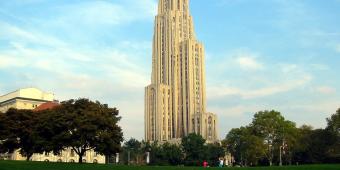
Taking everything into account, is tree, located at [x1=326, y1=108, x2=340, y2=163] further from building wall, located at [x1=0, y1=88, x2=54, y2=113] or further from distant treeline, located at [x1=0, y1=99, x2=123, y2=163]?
building wall, located at [x1=0, y1=88, x2=54, y2=113]

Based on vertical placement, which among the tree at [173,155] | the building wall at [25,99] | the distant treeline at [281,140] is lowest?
the tree at [173,155]

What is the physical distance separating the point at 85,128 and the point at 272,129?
2006 inches

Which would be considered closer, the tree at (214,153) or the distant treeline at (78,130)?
the distant treeline at (78,130)

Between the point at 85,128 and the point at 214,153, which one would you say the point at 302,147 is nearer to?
the point at 214,153

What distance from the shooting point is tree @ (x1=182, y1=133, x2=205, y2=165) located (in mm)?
129250

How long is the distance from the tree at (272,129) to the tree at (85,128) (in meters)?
43.5

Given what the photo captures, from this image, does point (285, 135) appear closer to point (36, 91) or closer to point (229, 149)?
point (229, 149)

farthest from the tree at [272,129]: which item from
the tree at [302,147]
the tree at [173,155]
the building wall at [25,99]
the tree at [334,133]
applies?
the building wall at [25,99]

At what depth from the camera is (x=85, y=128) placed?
6356cm

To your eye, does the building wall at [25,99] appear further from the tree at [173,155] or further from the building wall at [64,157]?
the tree at [173,155]

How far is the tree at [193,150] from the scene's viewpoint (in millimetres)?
129250

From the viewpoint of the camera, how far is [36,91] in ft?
475

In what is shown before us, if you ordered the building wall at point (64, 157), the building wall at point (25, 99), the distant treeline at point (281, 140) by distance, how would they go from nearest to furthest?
the distant treeline at point (281, 140)
the building wall at point (64, 157)
the building wall at point (25, 99)

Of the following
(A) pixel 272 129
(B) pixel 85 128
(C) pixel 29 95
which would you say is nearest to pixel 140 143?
(C) pixel 29 95
